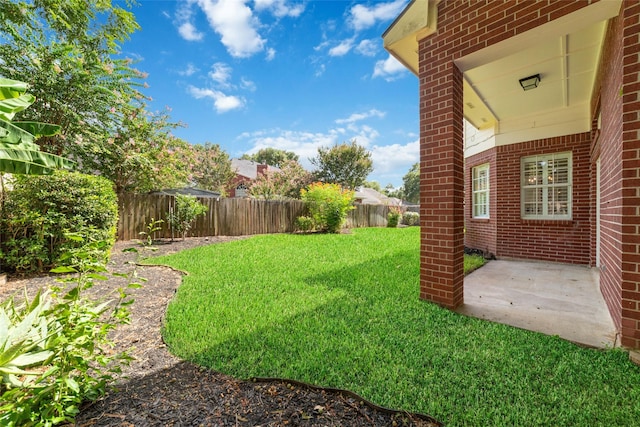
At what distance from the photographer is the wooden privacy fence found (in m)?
9.09

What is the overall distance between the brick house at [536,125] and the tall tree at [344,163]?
2411 centimetres

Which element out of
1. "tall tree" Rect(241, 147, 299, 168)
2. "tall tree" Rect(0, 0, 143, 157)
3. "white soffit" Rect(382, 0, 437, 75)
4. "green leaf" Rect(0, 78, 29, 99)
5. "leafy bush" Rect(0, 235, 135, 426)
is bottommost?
"leafy bush" Rect(0, 235, 135, 426)

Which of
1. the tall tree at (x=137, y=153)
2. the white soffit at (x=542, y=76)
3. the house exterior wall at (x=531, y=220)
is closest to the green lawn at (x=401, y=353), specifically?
the white soffit at (x=542, y=76)

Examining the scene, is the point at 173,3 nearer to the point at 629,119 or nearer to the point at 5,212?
the point at 5,212

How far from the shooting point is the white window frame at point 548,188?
6.17m

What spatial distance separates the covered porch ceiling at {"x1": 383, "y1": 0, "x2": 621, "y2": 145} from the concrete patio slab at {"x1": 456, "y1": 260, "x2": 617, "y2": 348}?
3.11 meters

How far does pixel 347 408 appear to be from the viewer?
1.82 meters

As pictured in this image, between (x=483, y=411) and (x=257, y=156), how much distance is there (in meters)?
44.6

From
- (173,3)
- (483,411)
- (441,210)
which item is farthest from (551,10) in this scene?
(173,3)

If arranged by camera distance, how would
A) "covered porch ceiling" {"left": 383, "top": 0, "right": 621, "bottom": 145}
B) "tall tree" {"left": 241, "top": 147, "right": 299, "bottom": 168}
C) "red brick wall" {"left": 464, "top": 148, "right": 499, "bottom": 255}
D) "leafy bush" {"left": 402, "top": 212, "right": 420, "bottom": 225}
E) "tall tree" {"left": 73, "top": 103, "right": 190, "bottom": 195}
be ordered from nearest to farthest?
1. "covered porch ceiling" {"left": 383, "top": 0, "right": 621, "bottom": 145}
2. "red brick wall" {"left": 464, "top": 148, "right": 499, "bottom": 255}
3. "tall tree" {"left": 73, "top": 103, "right": 190, "bottom": 195}
4. "leafy bush" {"left": 402, "top": 212, "right": 420, "bottom": 225}
5. "tall tree" {"left": 241, "top": 147, "right": 299, "bottom": 168}

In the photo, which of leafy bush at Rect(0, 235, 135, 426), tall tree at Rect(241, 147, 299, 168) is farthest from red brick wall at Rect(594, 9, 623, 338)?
tall tree at Rect(241, 147, 299, 168)

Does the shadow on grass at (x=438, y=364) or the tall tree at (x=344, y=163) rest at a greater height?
the tall tree at (x=344, y=163)

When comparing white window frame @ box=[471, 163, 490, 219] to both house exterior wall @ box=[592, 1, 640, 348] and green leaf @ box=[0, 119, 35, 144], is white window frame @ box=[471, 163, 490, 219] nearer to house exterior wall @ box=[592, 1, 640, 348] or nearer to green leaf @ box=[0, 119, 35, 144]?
house exterior wall @ box=[592, 1, 640, 348]

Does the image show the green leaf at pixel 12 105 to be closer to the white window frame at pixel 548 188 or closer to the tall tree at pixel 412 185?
the white window frame at pixel 548 188
